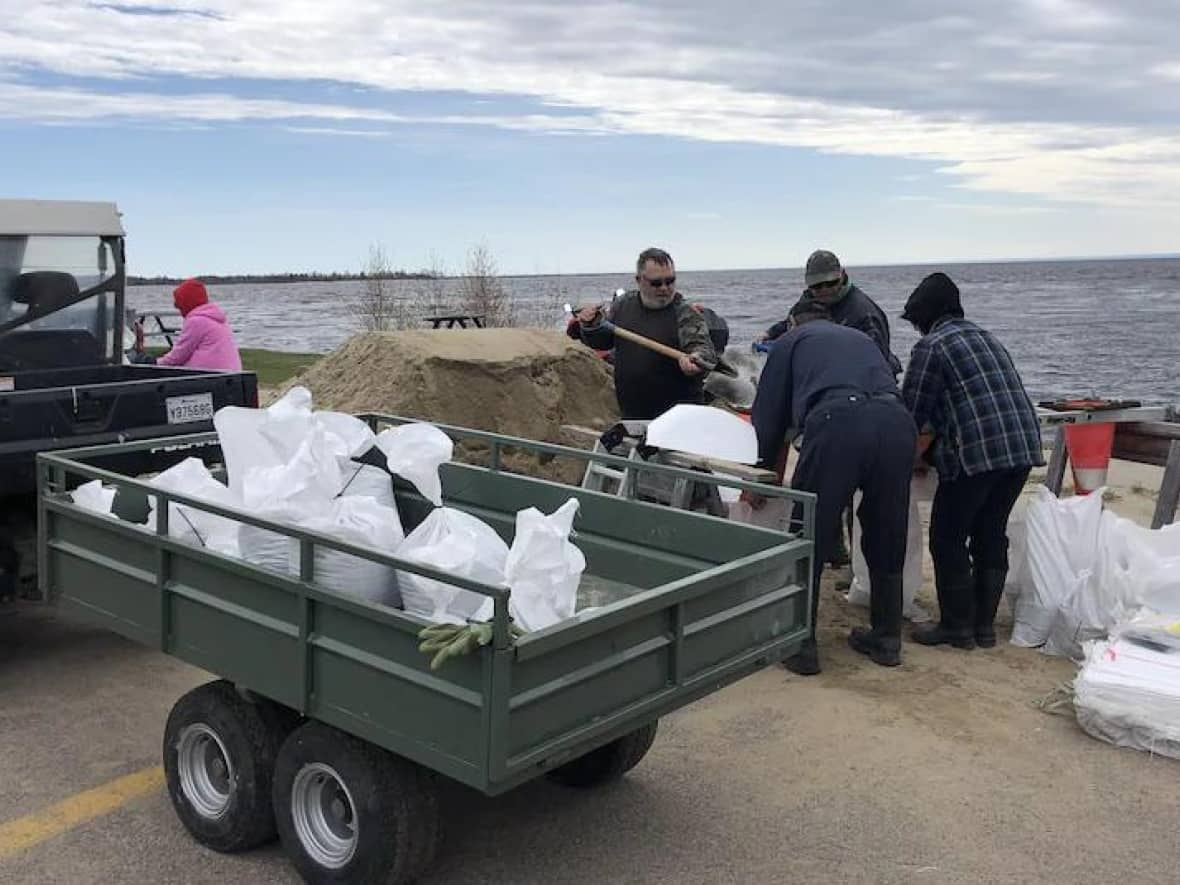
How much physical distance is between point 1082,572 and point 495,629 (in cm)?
394

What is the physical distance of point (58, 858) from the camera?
3736mm

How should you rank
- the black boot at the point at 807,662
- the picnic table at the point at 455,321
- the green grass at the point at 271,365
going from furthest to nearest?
1. the green grass at the point at 271,365
2. the picnic table at the point at 455,321
3. the black boot at the point at 807,662

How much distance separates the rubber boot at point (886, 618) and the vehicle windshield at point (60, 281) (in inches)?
171

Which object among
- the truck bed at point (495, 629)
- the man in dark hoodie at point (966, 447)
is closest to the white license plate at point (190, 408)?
→ the truck bed at point (495, 629)

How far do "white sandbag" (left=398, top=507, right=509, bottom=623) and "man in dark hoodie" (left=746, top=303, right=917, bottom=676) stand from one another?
1944 mm

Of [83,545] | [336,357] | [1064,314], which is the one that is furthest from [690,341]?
[1064,314]

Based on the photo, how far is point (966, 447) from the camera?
225 inches

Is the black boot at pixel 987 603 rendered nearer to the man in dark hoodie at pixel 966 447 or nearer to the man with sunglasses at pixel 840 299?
the man in dark hoodie at pixel 966 447

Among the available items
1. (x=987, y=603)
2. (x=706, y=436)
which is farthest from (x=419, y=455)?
(x=987, y=603)

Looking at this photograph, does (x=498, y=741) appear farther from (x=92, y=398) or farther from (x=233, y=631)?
(x=92, y=398)

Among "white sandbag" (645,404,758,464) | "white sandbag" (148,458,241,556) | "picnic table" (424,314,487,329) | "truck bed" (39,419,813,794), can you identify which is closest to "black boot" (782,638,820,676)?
"white sandbag" (645,404,758,464)

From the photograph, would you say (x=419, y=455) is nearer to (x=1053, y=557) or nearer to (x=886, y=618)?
(x=886, y=618)

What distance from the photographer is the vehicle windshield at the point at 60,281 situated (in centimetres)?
589

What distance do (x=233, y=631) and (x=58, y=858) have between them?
993 mm
